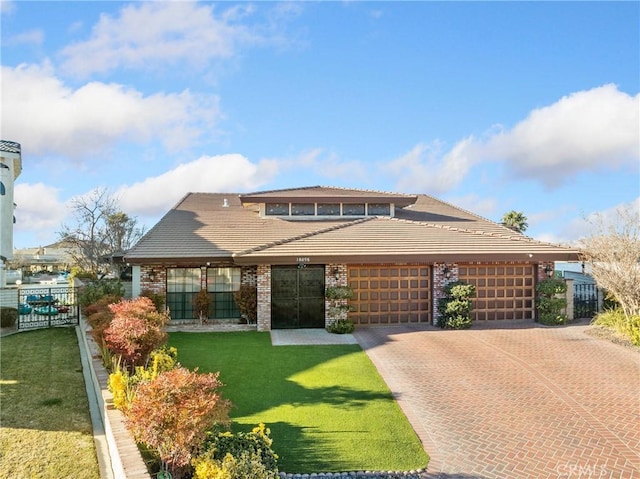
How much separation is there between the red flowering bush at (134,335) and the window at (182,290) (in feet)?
24.0

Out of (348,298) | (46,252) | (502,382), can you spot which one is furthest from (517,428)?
(46,252)

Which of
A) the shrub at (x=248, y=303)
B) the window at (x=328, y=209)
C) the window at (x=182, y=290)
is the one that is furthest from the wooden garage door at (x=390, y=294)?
the window at (x=182, y=290)

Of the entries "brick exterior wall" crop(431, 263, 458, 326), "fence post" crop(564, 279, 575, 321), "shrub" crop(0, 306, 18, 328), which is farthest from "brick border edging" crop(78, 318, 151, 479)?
"fence post" crop(564, 279, 575, 321)

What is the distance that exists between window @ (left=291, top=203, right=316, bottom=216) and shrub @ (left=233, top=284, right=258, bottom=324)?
5459 millimetres

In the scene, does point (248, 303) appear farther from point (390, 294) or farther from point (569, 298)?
point (569, 298)

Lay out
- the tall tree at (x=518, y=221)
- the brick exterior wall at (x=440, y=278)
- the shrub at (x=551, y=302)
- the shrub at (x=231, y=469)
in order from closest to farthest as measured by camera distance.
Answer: the shrub at (x=231, y=469) → the shrub at (x=551, y=302) → the brick exterior wall at (x=440, y=278) → the tall tree at (x=518, y=221)

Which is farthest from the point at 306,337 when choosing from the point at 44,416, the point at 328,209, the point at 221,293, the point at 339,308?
the point at 44,416

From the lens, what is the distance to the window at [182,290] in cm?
1708

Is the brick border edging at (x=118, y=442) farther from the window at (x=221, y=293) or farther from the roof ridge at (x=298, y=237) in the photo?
the window at (x=221, y=293)

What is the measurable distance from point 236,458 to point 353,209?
54.6ft

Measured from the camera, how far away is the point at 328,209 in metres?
21.0

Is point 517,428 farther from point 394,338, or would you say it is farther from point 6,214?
point 6,214

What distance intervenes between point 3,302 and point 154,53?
40.0ft

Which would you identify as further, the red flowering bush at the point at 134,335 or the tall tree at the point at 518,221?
the tall tree at the point at 518,221
